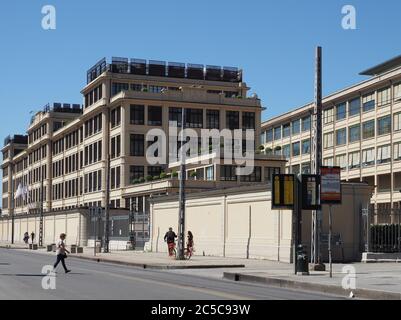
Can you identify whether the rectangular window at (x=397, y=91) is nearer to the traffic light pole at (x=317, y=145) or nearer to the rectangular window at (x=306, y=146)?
A: the rectangular window at (x=306, y=146)

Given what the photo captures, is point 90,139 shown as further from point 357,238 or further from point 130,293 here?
point 130,293

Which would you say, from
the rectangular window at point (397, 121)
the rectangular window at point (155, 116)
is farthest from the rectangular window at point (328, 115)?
the rectangular window at point (155, 116)

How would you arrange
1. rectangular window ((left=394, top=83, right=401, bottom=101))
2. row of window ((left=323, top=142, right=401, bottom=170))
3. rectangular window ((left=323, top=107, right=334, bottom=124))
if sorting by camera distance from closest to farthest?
rectangular window ((left=394, top=83, right=401, bottom=101)), row of window ((left=323, top=142, right=401, bottom=170)), rectangular window ((left=323, top=107, right=334, bottom=124))

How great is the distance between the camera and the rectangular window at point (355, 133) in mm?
94000

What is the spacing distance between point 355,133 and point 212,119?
17.7 meters

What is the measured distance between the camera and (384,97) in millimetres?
87438

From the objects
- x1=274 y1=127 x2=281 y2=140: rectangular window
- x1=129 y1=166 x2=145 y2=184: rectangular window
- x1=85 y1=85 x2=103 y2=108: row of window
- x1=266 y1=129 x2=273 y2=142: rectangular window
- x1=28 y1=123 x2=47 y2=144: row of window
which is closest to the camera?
x1=129 y1=166 x2=145 y2=184: rectangular window

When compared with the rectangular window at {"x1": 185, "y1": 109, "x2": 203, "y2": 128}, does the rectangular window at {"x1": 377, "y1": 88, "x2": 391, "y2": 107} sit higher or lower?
higher

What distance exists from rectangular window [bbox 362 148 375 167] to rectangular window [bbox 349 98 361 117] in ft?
17.4

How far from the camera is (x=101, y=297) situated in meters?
17.7

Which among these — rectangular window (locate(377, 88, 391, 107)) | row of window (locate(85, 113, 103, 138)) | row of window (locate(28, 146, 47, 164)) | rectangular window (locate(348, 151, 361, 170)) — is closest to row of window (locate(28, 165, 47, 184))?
row of window (locate(28, 146, 47, 164))

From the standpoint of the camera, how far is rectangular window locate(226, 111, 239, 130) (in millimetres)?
94938

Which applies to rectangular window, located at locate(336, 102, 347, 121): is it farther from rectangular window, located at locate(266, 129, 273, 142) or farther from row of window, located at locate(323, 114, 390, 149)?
rectangular window, located at locate(266, 129, 273, 142)

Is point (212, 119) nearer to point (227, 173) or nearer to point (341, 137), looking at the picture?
point (341, 137)
